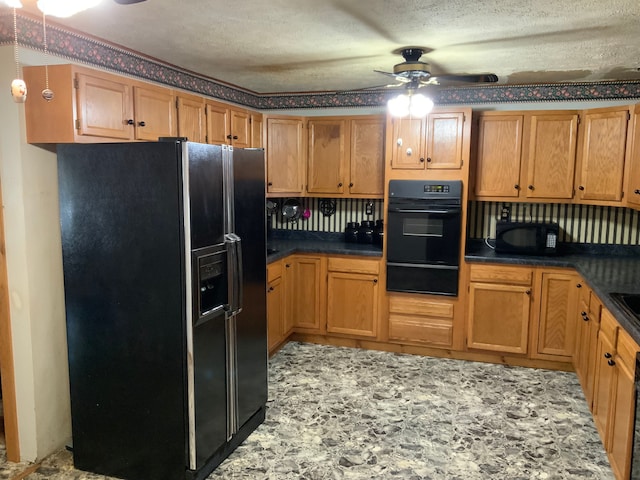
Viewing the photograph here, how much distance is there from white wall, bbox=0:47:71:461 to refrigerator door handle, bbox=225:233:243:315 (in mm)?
972

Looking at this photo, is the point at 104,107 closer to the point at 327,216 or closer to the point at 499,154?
the point at 327,216

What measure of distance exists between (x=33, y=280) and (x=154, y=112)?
45.8 inches

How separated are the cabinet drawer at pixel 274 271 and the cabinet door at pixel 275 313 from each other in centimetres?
3

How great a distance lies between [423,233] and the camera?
4.31 meters

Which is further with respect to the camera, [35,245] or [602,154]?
[602,154]

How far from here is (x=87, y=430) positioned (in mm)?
2701

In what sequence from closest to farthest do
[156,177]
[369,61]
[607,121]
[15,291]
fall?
1. [156,177]
2. [15,291]
3. [369,61]
4. [607,121]

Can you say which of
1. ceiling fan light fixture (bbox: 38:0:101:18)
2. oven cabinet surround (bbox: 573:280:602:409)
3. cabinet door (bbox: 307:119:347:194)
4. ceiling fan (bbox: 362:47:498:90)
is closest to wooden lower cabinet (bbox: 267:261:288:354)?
cabinet door (bbox: 307:119:347:194)

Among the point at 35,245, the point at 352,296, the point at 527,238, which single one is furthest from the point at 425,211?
the point at 35,245

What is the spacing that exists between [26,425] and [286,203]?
302 cm

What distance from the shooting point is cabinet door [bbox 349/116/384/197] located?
457cm

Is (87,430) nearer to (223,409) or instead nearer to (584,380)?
(223,409)

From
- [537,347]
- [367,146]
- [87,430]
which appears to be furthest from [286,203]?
[87,430]

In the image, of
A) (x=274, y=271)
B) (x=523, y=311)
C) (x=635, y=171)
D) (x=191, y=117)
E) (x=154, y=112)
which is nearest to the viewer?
(x=154, y=112)
